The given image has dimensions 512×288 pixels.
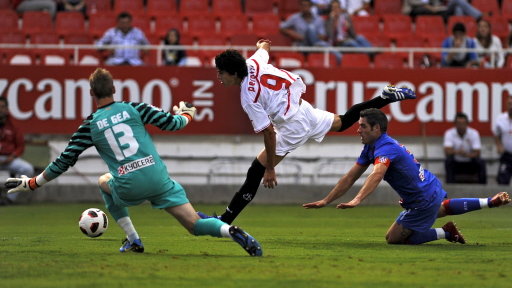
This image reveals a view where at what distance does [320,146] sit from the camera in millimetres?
21141

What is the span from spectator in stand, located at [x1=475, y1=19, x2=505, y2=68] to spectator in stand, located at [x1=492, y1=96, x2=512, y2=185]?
0.96 m

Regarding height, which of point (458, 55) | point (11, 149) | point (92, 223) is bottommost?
point (11, 149)

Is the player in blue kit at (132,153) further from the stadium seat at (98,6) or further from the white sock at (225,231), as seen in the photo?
the stadium seat at (98,6)

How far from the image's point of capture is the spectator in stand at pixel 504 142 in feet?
67.4

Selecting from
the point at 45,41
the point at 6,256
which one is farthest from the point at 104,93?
the point at 45,41

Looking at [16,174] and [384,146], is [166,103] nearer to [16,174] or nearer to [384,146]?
[16,174]

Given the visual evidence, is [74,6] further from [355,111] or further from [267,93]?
[355,111]

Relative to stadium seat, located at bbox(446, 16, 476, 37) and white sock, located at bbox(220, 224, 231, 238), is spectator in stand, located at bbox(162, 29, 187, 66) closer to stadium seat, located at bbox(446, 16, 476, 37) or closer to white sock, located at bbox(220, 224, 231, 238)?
stadium seat, located at bbox(446, 16, 476, 37)

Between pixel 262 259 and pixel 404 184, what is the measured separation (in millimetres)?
2359

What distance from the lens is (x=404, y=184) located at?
1120cm

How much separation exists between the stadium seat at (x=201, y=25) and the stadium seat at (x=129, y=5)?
1.25m

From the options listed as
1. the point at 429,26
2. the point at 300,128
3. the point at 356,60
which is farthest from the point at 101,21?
the point at 300,128

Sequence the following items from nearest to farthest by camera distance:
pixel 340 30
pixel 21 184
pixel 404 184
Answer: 1. pixel 21 184
2. pixel 404 184
3. pixel 340 30

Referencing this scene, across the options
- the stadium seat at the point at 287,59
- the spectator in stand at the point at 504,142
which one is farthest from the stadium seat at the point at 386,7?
the spectator in stand at the point at 504,142
